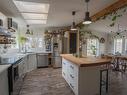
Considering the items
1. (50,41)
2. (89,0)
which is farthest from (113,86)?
(50,41)

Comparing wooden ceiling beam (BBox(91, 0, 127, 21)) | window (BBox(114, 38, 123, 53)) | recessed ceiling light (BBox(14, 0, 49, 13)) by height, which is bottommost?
window (BBox(114, 38, 123, 53))

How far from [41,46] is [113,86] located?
4.76 meters

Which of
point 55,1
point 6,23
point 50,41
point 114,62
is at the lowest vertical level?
point 114,62

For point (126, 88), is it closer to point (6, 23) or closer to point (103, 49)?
point (6, 23)

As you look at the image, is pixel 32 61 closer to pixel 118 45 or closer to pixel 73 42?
pixel 73 42

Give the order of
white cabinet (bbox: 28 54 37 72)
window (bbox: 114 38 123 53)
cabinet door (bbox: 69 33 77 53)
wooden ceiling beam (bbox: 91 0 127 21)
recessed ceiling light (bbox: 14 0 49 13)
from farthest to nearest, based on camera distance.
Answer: window (bbox: 114 38 123 53) → cabinet door (bbox: 69 33 77 53) → white cabinet (bbox: 28 54 37 72) → recessed ceiling light (bbox: 14 0 49 13) → wooden ceiling beam (bbox: 91 0 127 21)

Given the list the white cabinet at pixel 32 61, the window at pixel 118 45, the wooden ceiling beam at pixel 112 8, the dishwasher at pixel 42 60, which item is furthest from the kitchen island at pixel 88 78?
the window at pixel 118 45

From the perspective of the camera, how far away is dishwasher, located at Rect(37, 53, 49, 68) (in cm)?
699

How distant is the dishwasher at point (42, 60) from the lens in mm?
6989

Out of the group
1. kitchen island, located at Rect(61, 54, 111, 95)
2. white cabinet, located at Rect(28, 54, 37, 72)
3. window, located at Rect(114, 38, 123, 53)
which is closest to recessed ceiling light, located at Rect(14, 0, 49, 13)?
kitchen island, located at Rect(61, 54, 111, 95)

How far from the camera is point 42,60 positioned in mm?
7043

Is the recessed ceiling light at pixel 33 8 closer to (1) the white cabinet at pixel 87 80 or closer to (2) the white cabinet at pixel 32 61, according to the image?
(1) the white cabinet at pixel 87 80

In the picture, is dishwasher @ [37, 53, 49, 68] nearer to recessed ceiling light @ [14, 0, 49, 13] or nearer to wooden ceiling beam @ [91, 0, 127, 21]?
recessed ceiling light @ [14, 0, 49, 13]

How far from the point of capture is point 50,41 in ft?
24.4
